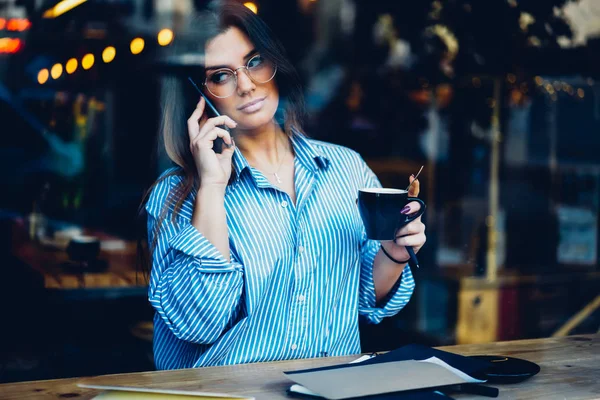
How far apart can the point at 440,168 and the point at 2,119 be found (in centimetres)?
297

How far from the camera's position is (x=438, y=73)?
15.7ft

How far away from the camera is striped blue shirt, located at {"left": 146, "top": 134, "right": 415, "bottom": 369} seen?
5.47 ft

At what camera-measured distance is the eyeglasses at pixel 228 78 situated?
1.87 m

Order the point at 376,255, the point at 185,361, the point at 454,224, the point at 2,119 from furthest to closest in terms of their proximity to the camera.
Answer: the point at 454,224 → the point at 2,119 → the point at 376,255 → the point at 185,361

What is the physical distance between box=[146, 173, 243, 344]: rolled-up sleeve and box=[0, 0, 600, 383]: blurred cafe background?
6.94 ft

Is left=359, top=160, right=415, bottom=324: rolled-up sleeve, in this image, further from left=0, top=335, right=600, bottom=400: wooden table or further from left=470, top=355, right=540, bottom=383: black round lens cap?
left=470, top=355, right=540, bottom=383: black round lens cap

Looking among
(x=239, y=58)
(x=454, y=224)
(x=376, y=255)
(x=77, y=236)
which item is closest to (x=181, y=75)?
(x=239, y=58)

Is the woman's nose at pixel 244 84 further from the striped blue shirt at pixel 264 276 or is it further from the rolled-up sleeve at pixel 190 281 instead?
the rolled-up sleeve at pixel 190 281

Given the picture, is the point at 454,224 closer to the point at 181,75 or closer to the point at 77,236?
the point at 77,236

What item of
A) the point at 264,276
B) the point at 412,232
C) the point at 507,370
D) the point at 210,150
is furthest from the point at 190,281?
the point at 507,370

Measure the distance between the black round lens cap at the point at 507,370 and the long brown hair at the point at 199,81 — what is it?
739 millimetres

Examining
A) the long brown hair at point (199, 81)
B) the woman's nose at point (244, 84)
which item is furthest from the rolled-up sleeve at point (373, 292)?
the woman's nose at point (244, 84)

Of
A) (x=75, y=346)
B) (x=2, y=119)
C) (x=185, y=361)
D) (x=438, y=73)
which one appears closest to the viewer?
(x=185, y=361)

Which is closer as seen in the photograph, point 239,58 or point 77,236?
point 239,58
